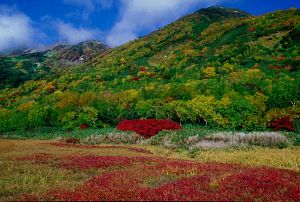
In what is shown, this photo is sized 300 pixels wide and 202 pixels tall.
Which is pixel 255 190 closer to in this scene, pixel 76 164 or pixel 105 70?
pixel 76 164

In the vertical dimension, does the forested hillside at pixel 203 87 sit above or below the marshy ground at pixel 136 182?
above

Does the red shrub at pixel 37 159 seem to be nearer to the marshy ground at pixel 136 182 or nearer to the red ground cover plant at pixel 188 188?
the marshy ground at pixel 136 182

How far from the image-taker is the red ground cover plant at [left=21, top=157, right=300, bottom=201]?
1290 cm

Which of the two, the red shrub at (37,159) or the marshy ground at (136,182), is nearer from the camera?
the marshy ground at (136,182)

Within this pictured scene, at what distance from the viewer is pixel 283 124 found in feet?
190

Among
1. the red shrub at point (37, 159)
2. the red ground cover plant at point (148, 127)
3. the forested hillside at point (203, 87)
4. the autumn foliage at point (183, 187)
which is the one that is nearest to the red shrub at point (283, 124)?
the forested hillside at point (203, 87)

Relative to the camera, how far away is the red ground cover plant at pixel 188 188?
12898mm

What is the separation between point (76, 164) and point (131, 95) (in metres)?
69.3

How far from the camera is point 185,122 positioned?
72.2 m

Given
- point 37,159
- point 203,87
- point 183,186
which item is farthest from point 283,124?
point 183,186

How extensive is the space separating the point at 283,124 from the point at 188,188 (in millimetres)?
48139

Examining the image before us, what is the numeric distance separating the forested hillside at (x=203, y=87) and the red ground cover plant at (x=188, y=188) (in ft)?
145

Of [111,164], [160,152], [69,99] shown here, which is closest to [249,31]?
[69,99]

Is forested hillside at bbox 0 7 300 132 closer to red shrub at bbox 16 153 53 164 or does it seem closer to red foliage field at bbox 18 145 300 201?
red foliage field at bbox 18 145 300 201
